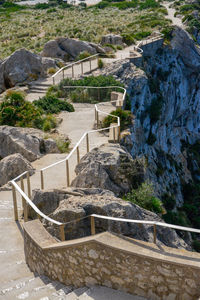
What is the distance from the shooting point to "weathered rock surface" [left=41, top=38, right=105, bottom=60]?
32.2m

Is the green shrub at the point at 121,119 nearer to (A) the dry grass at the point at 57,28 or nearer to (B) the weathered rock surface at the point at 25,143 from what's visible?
(B) the weathered rock surface at the point at 25,143

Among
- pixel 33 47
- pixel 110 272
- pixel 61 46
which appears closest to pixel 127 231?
pixel 110 272

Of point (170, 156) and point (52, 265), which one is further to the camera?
point (170, 156)

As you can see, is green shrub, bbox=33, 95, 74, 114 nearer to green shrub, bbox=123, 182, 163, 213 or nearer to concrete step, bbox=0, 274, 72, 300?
green shrub, bbox=123, 182, 163, 213

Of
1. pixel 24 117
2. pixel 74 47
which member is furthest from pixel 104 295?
pixel 74 47

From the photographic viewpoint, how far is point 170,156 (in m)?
27.1

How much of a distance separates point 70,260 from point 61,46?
90.1 feet

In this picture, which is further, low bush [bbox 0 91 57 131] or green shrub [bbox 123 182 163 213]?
low bush [bbox 0 91 57 131]

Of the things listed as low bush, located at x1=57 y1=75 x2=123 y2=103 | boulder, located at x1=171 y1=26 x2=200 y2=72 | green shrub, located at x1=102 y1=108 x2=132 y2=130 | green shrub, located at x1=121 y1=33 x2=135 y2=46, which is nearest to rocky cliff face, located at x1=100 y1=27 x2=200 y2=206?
boulder, located at x1=171 y1=26 x2=200 y2=72

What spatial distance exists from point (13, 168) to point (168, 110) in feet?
60.8

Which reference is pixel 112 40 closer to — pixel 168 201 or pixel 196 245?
pixel 168 201

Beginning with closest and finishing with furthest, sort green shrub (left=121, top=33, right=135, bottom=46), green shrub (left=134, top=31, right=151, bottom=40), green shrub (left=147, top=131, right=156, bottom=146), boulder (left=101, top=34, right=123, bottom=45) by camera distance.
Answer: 1. green shrub (left=147, top=131, right=156, bottom=146)
2. boulder (left=101, top=34, right=123, bottom=45)
3. green shrub (left=121, top=33, right=135, bottom=46)
4. green shrub (left=134, top=31, right=151, bottom=40)

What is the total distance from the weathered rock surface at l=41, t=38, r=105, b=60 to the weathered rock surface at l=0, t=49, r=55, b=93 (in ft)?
17.6

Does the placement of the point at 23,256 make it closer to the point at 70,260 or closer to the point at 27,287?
the point at 27,287
